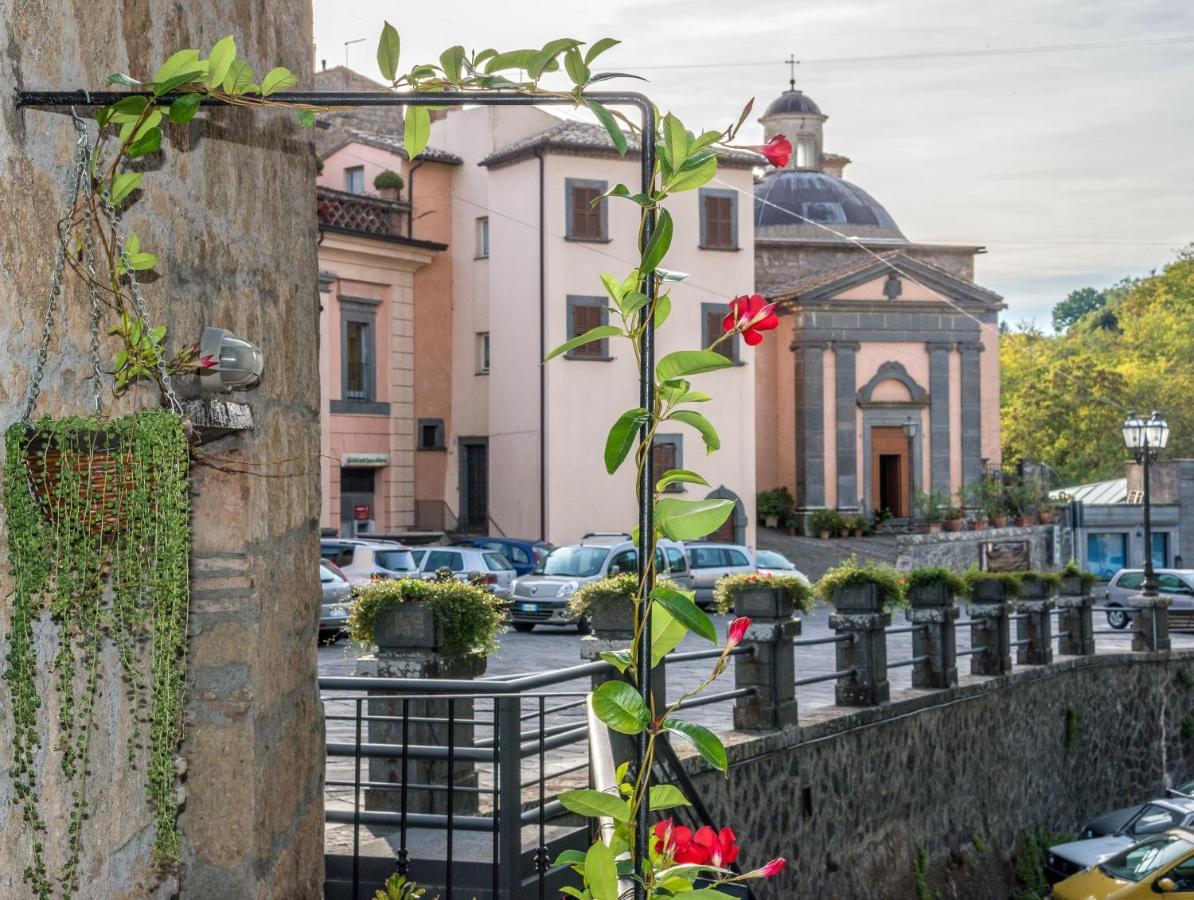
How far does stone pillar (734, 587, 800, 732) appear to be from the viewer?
12.1 meters

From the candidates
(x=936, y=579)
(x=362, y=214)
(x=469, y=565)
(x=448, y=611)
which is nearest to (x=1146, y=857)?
(x=936, y=579)

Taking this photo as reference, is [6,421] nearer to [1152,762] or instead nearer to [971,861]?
[971,861]

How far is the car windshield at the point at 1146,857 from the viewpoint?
15.2 meters

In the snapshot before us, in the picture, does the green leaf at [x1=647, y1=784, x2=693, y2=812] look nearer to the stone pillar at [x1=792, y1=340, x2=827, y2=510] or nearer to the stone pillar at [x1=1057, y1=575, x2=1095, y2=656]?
the stone pillar at [x1=1057, y1=575, x2=1095, y2=656]

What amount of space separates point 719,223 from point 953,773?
20.9 m

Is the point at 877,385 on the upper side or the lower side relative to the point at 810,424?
upper

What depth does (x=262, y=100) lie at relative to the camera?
3.18 m

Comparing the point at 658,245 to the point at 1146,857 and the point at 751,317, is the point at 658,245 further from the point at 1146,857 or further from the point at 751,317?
the point at 1146,857

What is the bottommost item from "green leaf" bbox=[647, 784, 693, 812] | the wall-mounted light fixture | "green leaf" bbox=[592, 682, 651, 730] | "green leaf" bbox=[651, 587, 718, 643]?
"green leaf" bbox=[647, 784, 693, 812]

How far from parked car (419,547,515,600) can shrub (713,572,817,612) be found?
10.7m

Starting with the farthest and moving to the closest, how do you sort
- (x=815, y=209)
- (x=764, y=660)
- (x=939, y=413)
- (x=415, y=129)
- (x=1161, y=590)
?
(x=815, y=209) < (x=939, y=413) < (x=1161, y=590) < (x=764, y=660) < (x=415, y=129)

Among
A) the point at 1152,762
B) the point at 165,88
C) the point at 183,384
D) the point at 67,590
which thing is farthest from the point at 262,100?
the point at 1152,762

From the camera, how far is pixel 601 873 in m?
2.81

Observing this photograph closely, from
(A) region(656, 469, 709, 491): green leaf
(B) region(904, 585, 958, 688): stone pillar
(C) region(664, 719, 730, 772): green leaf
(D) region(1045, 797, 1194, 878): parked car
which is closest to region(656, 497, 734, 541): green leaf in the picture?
(A) region(656, 469, 709, 491): green leaf
